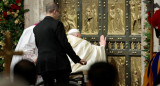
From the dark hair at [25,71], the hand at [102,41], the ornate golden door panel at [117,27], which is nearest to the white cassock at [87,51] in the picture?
the hand at [102,41]

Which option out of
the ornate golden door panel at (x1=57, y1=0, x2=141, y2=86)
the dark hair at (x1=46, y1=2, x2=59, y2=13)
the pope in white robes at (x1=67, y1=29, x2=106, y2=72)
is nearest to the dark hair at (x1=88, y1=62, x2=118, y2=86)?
the dark hair at (x1=46, y1=2, x2=59, y2=13)

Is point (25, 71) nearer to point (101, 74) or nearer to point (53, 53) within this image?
point (101, 74)

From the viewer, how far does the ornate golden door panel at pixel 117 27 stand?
945 centimetres

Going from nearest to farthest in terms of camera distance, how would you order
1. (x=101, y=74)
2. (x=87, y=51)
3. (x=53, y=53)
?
(x=101, y=74), (x=53, y=53), (x=87, y=51)

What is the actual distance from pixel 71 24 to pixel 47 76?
14.0 ft

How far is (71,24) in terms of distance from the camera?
10.1 m

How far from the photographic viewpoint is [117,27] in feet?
31.8

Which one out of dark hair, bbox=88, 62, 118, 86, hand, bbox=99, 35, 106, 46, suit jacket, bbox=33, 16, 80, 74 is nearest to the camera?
dark hair, bbox=88, 62, 118, 86

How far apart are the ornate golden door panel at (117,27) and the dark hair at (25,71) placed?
645cm

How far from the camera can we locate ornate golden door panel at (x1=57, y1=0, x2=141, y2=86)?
9453mm

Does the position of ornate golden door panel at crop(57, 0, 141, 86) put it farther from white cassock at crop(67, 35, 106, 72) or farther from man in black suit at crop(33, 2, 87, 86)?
man in black suit at crop(33, 2, 87, 86)

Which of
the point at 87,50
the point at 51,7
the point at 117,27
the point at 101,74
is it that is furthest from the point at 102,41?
the point at 101,74

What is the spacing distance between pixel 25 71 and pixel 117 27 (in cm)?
676

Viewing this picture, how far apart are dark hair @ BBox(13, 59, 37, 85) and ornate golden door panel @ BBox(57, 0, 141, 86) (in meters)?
6.45
